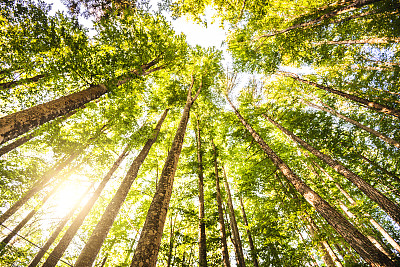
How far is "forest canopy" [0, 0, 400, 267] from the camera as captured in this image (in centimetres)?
487

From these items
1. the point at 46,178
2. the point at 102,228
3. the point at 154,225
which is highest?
the point at 46,178

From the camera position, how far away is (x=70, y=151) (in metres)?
8.20

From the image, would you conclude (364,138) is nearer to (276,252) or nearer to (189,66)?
(276,252)

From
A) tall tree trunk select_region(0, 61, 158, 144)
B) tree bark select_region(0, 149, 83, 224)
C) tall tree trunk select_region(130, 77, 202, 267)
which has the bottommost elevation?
tall tree trunk select_region(130, 77, 202, 267)

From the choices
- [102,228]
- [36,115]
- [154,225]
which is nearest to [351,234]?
[154,225]

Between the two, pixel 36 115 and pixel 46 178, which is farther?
pixel 46 178

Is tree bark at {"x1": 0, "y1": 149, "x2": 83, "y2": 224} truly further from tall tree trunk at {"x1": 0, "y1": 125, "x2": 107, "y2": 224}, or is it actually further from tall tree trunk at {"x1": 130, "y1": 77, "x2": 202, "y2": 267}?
tall tree trunk at {"x1": 130, "y1": 77, "x2": 202, "y2": 267}

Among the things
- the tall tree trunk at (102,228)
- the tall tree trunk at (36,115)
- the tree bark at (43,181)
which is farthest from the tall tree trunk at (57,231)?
the tall tree trunk at (36,115)

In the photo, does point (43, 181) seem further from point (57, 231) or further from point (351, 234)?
point (351, 234)

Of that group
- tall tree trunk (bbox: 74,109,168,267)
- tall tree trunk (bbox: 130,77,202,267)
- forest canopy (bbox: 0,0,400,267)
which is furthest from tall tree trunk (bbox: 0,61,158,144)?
tall tree trunk (bbox: 74,109,168,267)

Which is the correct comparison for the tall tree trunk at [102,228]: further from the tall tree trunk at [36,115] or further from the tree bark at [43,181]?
the tree bark at [43,181]

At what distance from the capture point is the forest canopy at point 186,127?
16.0 feet

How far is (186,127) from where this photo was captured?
734cm

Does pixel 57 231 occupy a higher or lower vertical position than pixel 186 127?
lower
